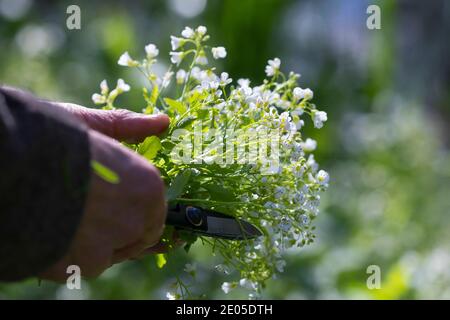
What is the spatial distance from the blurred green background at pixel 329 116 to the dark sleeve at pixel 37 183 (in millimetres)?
1146

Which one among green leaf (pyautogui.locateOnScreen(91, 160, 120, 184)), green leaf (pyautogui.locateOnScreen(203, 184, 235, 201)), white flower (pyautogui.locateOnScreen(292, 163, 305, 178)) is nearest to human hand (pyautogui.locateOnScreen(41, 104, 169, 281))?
green leaf (pyautogui.locateOnScreen(91, 160, 120, 184))

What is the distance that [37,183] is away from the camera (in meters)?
1.11

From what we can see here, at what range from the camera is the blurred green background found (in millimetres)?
3082

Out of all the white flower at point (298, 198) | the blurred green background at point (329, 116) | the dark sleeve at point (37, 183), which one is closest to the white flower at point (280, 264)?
the white flower at point (298, 198)

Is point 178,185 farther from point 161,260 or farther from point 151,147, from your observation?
point 161,260

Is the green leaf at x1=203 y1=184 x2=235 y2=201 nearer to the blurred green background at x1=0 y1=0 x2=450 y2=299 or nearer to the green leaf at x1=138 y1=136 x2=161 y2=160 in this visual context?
the green leaf at x1=138 y1=136 x2=161 y2=160

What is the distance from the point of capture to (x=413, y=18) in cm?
813

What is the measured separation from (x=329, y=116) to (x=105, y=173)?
4.21 metres

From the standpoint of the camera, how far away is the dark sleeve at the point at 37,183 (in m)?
1.09

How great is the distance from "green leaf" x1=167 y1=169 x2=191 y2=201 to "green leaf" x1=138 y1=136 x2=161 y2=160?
7cm
